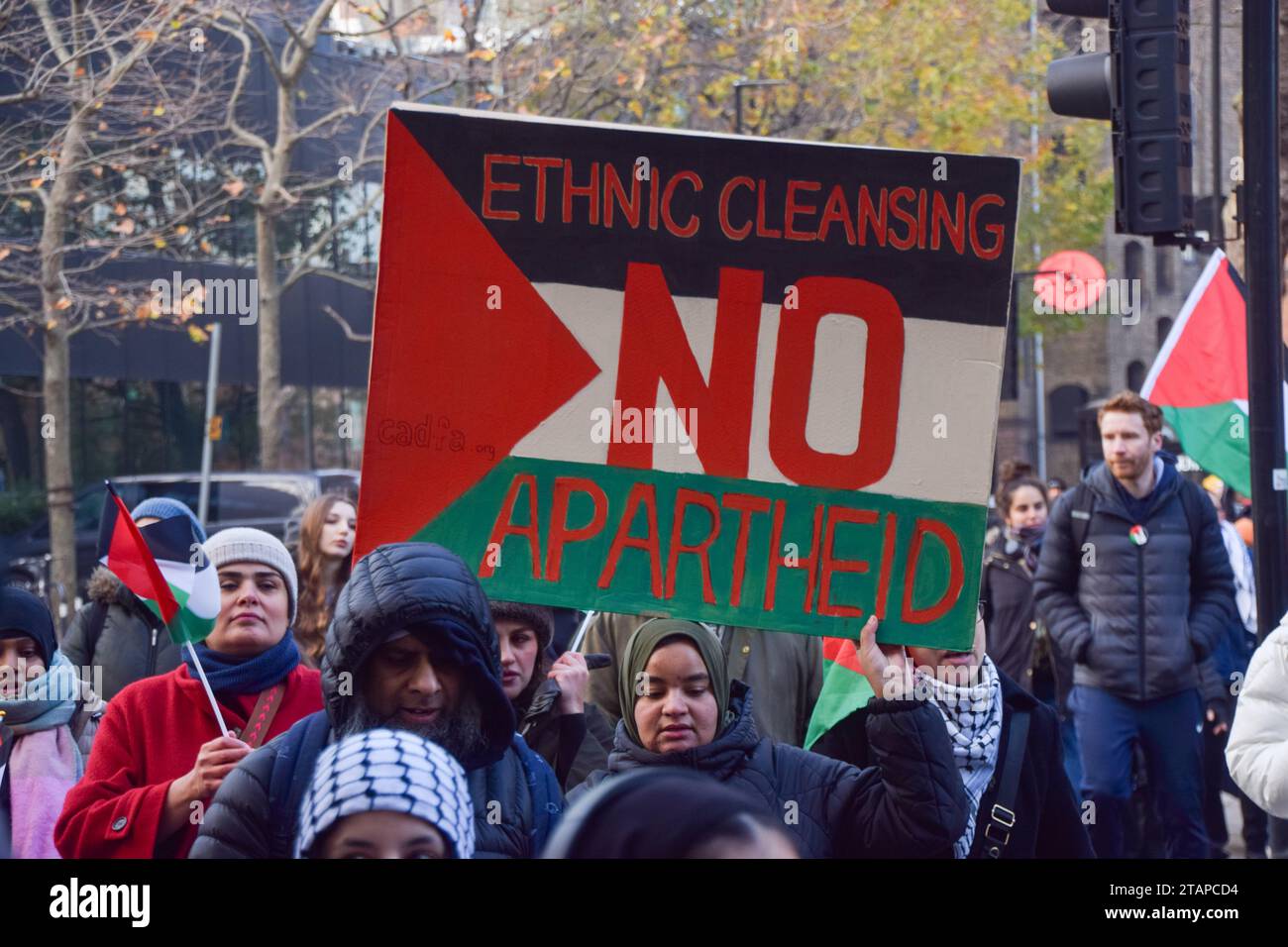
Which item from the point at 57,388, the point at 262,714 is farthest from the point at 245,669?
the point at 57,388

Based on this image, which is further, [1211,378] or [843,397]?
[1211,378]

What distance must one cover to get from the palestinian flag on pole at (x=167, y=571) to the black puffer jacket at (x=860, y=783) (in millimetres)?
1101

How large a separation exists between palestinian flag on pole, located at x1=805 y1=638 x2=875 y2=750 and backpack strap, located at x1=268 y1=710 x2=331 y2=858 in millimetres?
1842

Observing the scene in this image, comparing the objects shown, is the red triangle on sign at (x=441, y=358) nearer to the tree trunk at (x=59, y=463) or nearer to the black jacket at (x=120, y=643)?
the black jacket at (x=120, y=643)

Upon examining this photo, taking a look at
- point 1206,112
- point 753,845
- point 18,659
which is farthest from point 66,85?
point 1206,112

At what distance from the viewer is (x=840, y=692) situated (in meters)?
5.12

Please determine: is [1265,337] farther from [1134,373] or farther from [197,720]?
[1134,373]

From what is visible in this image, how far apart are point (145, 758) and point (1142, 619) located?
446cm

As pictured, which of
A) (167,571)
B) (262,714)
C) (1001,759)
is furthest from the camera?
(167,571)

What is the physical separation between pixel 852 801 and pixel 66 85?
10408mm

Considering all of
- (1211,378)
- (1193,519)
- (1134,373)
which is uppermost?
(1134,373)
